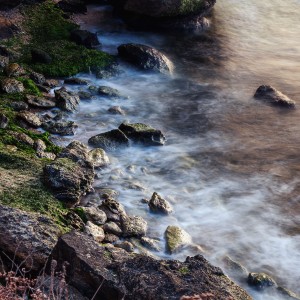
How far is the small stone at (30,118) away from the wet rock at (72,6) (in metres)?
5.78

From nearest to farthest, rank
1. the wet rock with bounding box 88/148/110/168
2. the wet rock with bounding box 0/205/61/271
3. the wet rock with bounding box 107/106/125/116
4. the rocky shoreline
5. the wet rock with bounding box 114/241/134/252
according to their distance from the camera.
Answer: the rocky shoreline < the wet rock with bounding box 0/205/61/271 < the wet rock with bounding box 114/241/134/252 < the wet rock with bounding box 88/148/110/168 < the wet rock with bounding box 107/106/125/116

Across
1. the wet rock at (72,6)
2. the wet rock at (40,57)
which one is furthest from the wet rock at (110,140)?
the wet rock at (72,6)

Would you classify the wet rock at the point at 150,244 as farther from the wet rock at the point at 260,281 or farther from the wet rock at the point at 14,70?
the wet rock at the point at 14,70

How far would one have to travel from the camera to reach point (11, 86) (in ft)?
32.5

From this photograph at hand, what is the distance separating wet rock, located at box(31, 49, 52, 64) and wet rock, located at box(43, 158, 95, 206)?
452 cm

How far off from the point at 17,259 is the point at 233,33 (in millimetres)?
10582

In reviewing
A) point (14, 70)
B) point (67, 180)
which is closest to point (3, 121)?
point (67, 180)

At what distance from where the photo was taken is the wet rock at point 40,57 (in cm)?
1126

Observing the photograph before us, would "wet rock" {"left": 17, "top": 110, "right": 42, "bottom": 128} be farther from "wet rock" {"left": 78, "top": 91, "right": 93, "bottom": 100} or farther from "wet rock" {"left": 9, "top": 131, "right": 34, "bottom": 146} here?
"wet rock" {"left": 78, "top": 91, "right": 93, "bottom": 100}

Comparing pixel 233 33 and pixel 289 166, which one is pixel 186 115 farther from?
pixel 233 33

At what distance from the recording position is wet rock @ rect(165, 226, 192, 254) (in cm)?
643

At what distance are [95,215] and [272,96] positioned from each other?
541 cm

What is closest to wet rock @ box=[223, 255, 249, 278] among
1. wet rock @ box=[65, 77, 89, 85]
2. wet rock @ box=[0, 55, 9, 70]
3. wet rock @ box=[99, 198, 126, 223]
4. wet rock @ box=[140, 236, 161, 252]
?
wet rock @ box=[140, 236, 161, 252]

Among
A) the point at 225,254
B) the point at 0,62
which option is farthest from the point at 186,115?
the point at 225,254
